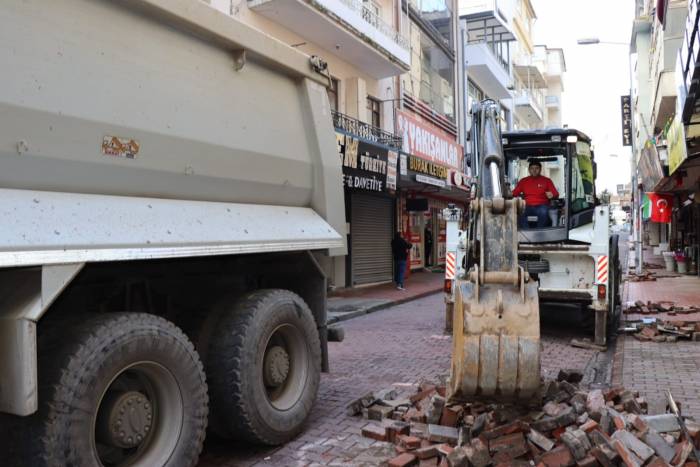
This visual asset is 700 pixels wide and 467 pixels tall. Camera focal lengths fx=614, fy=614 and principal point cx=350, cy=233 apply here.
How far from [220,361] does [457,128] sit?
71.9ft

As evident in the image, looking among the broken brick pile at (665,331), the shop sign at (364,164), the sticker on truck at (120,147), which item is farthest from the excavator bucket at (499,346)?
the shop sign at (364,164)

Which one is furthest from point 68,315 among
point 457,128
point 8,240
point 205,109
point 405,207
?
point 457,128

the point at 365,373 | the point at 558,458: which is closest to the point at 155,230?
the point at 558,458

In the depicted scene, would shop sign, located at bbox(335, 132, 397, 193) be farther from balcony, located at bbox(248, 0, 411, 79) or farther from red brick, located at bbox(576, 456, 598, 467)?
red brick, located at bbox(576, 456, 598, 467)

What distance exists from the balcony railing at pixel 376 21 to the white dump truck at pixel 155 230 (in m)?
10.8

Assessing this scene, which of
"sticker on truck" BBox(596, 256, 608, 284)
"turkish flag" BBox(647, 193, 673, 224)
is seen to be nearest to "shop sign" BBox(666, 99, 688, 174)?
"sticker on truck" BBox(596, 256, 608, 284)

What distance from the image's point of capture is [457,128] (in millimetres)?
24828

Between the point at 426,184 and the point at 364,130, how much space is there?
3.32m

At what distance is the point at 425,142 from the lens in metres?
18.7

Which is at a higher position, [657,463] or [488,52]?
[488,52]

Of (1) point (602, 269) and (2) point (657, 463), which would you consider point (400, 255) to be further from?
(2) point (657, 463)

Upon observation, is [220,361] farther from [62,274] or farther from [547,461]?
[547,461]

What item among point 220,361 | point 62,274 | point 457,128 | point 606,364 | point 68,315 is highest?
point 457,128

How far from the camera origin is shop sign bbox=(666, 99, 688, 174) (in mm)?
11109
